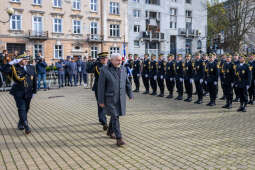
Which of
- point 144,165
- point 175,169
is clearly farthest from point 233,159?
point 144,165

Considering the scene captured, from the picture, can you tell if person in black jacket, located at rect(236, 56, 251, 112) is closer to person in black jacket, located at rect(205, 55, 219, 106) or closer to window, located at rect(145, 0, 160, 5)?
person in black jacket, located at rect(205, 55, 219, 106)

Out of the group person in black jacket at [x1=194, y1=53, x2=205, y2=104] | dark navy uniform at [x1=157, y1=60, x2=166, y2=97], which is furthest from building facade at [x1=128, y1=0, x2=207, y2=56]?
person in black jacket at [x1=194, y1=53, x2=205, y2=104]

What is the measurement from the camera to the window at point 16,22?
33312mm

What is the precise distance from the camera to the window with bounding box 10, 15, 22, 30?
3331 centimetres

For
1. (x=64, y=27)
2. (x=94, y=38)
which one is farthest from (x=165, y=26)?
(x=64, y=27)

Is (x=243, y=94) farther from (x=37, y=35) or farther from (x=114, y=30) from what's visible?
(x=114, y=30)

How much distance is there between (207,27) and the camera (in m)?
52.0

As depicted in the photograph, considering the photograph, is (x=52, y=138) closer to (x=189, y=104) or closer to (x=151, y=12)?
(x=189, y=104)

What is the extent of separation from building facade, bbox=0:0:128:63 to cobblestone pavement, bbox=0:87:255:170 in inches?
968

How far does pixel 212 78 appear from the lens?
1141cm

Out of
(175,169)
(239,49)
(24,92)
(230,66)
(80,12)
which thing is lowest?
(175,169)

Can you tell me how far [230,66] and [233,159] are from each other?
6608 millimetres

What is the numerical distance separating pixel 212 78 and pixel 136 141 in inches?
262

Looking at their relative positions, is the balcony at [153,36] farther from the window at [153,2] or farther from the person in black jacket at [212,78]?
the person in black jacket at [212,78]
